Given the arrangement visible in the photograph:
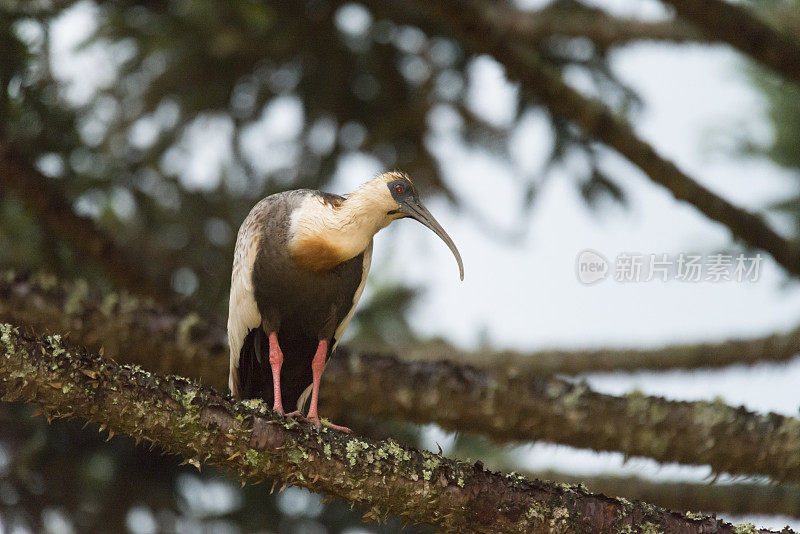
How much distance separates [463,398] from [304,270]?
170 centimetres

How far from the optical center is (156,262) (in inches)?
234

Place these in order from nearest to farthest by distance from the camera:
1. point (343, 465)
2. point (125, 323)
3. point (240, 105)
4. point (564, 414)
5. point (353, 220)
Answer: point (343, 465)
point (353, 220)
point (564, 414)
point (125, 323)
point (240, 105)

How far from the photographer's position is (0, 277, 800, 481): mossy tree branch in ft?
14.6

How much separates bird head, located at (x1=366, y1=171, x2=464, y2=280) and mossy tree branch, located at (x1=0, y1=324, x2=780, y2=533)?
2.99 feet

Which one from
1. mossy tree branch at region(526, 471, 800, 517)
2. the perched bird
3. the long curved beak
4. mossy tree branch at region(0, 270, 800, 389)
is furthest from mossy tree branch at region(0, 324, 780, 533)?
mossy tree branch at region(526, 471, 800, 517)

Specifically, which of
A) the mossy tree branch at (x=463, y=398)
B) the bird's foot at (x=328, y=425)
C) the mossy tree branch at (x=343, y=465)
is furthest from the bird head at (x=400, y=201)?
the mossy tree branch at (x=463, y=398)

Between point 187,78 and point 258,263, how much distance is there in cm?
396

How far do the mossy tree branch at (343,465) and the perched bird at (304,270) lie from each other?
32 cm

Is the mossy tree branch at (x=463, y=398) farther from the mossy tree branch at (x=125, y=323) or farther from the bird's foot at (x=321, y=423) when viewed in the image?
the bird's foot at (x=321, y=423)

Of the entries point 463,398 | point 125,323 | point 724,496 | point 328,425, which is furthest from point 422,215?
point 724,496

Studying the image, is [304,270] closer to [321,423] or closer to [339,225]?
[339,225]

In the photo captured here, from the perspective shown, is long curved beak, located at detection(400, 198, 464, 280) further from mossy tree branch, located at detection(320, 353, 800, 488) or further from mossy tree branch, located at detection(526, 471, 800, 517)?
mossy tree branch, located at detection(526, 471, 800, 517)

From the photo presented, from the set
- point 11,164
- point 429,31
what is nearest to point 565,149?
point 429,31

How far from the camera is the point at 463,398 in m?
4.78
